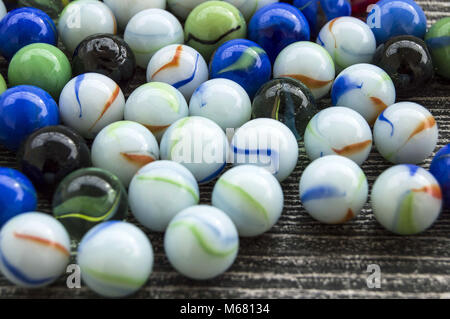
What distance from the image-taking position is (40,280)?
81 centimetres

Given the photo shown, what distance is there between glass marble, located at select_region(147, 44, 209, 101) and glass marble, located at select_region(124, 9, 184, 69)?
0.05 metres

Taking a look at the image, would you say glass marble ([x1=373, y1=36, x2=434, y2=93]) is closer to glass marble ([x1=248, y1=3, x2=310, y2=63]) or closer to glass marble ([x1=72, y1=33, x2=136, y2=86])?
glass marble ([x1=248, y1=3, x2=310, y2=63])

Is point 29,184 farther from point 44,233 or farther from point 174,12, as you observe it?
point 174,12

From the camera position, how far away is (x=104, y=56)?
1085 mm

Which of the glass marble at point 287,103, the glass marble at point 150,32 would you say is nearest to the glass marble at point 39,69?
the glass marble at point 150,32

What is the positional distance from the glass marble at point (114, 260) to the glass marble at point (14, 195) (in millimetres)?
127

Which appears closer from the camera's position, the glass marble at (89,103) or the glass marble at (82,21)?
the glass marble at (89,103)

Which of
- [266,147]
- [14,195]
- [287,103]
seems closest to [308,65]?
[287,103]

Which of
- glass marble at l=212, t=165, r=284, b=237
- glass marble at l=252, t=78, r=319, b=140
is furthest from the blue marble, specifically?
glass marble at l=212, t=165, r=284, b=237

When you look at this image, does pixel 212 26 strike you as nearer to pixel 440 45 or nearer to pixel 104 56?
pixel 104 56

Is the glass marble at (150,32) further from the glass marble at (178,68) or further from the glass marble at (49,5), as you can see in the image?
the glass marble at (49,5)

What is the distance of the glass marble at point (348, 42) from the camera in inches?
45.4

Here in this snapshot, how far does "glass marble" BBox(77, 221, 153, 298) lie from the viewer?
790 mm

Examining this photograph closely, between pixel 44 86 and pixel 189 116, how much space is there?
0.27 meters
